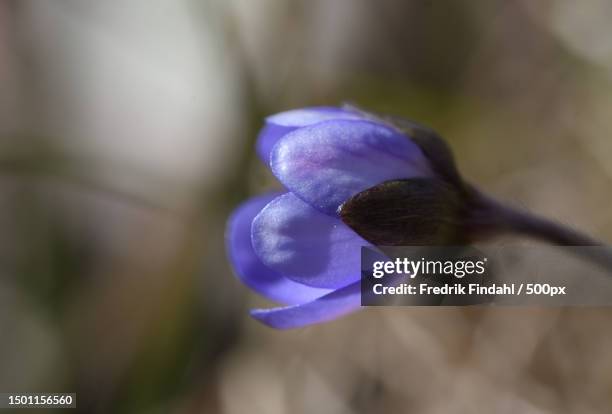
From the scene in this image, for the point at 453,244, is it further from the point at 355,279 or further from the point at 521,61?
the point at 521,61

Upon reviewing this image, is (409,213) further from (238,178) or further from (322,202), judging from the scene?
(238,178)

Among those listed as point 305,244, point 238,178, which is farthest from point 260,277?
point 238,178

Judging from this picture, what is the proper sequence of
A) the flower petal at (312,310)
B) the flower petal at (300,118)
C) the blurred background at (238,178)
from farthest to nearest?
the blurred background at (238,178) < the flower petal at (300,118) < the flower petal at (312,310)

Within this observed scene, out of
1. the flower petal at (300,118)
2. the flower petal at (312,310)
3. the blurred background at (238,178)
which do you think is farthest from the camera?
the blurred background at (238,178)

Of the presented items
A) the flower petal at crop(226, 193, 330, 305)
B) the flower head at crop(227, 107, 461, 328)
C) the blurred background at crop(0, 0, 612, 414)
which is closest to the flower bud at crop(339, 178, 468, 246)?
the flower head at crop(227, 107, 461, 328)

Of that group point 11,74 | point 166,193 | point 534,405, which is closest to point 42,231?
point 166,193

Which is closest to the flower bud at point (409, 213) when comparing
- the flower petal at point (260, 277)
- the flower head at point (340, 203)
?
the flower head at point (340, 203)

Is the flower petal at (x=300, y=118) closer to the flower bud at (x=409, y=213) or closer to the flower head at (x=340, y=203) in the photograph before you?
the flower head at (x=340, y=203)
